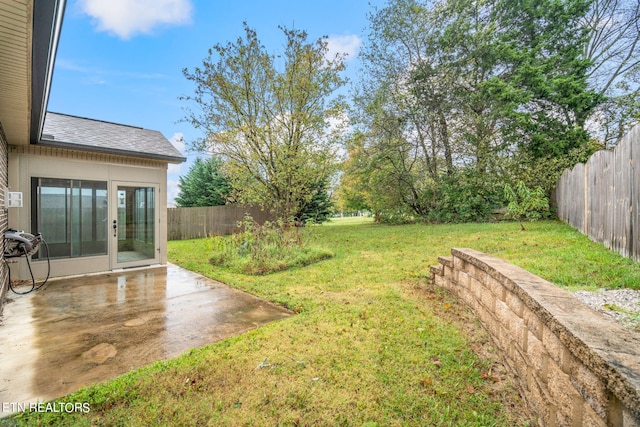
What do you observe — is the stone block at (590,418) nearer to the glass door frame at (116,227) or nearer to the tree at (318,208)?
the glass door frame at (116,227)

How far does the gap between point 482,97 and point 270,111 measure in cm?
862

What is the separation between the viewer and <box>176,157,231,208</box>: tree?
15.9 metres

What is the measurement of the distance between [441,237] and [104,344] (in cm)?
778

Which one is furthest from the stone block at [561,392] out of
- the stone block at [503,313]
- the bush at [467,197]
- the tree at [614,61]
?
the tree at [614,61]

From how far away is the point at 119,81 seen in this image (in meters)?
13.0

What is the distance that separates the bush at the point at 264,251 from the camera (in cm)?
611

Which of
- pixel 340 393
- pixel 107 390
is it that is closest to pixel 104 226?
pixel 107 390

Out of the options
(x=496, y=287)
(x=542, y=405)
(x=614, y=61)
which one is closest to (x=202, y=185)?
(x=496, y=287)

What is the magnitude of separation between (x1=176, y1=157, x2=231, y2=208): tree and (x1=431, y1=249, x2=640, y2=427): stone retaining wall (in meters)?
14.7

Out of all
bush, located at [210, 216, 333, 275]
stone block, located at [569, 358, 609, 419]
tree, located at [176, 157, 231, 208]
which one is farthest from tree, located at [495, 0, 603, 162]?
tree, located at [176, 157, 231, 208]

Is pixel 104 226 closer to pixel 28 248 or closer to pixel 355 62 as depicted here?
pixel 28 248

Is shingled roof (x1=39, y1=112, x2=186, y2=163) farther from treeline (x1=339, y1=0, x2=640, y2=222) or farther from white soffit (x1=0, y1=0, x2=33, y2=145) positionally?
treeline (x1=339, y1=0, x2=640, y2=222)

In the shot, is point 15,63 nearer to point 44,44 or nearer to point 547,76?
point 44,44

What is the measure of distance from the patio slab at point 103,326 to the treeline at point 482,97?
330 inches
